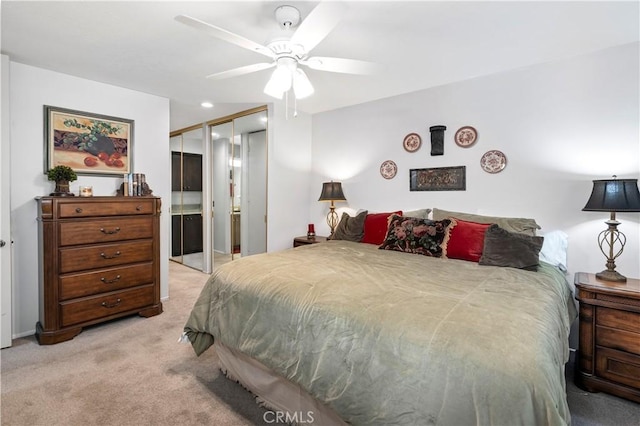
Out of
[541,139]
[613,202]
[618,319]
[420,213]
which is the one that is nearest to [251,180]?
[420,213]

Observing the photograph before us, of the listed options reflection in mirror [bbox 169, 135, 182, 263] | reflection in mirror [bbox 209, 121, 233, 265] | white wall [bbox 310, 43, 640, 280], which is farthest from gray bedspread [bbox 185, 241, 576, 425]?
reflection in mirror [bbox 169, 135, 182, 263]

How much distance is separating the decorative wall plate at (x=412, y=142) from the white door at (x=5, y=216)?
12.1 ft

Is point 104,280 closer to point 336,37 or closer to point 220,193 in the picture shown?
point 220,193

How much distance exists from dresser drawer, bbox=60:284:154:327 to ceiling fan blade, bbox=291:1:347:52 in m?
2.77

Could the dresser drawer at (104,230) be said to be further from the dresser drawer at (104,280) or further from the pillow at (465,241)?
the pillow at (465,241)

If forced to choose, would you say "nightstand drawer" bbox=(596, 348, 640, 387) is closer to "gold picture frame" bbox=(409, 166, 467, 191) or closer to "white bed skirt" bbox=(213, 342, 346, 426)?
"gold picture frame" bbox=(409, 166, 467, 191)

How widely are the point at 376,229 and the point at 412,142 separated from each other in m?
1.09

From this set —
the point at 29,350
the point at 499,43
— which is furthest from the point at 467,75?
the point at 29,350

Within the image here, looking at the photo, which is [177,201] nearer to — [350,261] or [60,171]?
[60,171]

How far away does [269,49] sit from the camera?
1881mm

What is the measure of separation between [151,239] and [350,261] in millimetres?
2148

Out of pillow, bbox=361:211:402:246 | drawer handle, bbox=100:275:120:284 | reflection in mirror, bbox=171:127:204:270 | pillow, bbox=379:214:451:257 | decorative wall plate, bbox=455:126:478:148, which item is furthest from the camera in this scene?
reflection in mirror, bbox=171:127:204:270

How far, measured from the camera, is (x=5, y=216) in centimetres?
252

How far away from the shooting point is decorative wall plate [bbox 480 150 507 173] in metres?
2.89
